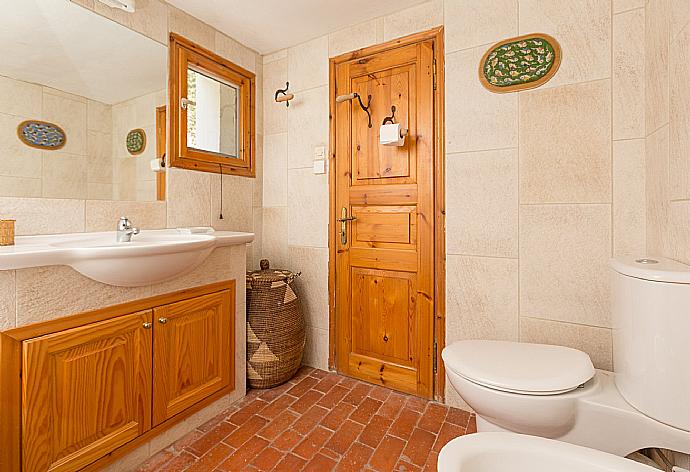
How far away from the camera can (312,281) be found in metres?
2.56

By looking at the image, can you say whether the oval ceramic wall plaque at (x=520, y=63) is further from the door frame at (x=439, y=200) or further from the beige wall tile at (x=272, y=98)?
the beige wall tile at (x=272, y=98)

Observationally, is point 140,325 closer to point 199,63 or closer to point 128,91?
point 128,91

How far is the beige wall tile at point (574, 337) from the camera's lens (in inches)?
65.1

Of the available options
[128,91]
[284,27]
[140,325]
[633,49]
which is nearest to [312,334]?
[140,325]

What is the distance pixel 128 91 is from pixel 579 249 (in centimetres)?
240

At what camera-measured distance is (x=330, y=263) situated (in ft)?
8.08

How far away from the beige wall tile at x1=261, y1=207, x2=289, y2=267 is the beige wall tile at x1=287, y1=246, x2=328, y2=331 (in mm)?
74

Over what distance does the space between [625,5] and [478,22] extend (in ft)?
2.06

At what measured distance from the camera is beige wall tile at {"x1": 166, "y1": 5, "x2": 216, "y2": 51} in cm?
208

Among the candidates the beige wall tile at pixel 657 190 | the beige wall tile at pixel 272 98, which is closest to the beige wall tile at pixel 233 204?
the beige wall tile at pixel 272 98

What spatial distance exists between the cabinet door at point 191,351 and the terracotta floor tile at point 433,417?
1.08 meters

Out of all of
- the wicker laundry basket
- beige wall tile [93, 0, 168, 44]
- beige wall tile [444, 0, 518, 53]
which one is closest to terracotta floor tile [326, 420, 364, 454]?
the wicker laundry basket

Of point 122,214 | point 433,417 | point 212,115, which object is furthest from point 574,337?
point 212,115

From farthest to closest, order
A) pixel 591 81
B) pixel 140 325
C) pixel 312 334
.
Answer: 1. pixel 312 334
2. pixel 591 81
3. pixel 140 325
